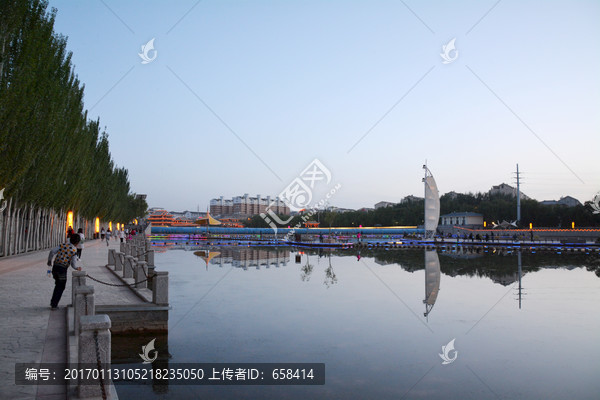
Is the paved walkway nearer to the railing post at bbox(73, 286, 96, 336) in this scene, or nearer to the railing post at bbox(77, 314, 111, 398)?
the railing post at bbox(77, 314, 111, 398)

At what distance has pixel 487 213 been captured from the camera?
10331 centimetres

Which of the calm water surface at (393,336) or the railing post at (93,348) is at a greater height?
the railing post at (93,348)

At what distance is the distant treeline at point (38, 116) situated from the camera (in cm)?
1755

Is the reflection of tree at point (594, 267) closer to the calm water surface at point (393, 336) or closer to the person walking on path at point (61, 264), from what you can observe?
the calm water surface at point (393, 336)

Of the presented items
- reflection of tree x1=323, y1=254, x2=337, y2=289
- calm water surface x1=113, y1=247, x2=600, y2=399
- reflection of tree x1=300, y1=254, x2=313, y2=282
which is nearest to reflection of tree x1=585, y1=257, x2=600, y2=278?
calm water surface x1=113, y1=247, x2=600, y2=399

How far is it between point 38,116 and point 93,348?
1811cm

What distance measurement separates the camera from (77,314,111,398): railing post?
5.98m

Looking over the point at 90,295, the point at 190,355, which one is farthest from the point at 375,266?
the point at 90,295

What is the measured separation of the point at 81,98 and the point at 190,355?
29.0 meters

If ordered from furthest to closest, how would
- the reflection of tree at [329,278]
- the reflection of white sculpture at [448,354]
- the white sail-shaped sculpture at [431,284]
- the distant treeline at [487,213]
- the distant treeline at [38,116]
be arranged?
the distant treeline at [487,213] < the reflection of tree at [329,278] < the distant treeline at [38,116] < the white sail-shaped sculpture at [431,284] < the reflection of white sculpture at [448,354]

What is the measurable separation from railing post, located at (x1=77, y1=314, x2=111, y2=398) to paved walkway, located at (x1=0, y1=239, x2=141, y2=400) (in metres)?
0.36

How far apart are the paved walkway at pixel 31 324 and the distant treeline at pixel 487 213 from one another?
261ft

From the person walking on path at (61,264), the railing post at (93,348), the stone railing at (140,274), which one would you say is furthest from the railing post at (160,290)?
the railing post at (93,348)

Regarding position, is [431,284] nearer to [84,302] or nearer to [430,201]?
[84,302]
